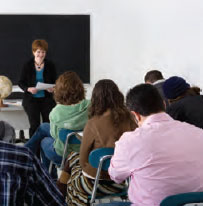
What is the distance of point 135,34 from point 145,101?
418cm

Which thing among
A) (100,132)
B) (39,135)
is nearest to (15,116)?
(39,135)

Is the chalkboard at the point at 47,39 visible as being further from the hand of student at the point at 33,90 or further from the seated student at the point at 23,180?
the seated student at the point at 23,180

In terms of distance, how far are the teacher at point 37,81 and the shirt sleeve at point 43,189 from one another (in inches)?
132

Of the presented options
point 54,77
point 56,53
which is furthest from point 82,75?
point 54,77

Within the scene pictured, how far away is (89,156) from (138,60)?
382 cm

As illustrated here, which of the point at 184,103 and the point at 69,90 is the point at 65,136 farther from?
the point at 184,103

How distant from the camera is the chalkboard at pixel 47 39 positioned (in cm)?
585

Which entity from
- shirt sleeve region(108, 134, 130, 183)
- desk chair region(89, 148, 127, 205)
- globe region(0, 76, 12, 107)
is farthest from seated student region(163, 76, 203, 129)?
globe region(0, 76, 12, 107)

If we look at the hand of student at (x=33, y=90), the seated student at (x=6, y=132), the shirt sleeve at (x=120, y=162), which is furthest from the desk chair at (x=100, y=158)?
the hand of student at (x=33, y=90)

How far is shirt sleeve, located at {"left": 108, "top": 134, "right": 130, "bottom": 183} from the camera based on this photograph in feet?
5.18

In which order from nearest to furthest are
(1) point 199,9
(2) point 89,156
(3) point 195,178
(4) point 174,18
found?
(3) point 195,178, (2) point 89,156, (1) point 199,9, (4) point 174,18

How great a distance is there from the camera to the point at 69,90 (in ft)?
10.2

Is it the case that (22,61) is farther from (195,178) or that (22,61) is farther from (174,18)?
(195,178)

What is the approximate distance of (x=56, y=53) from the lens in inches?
237
